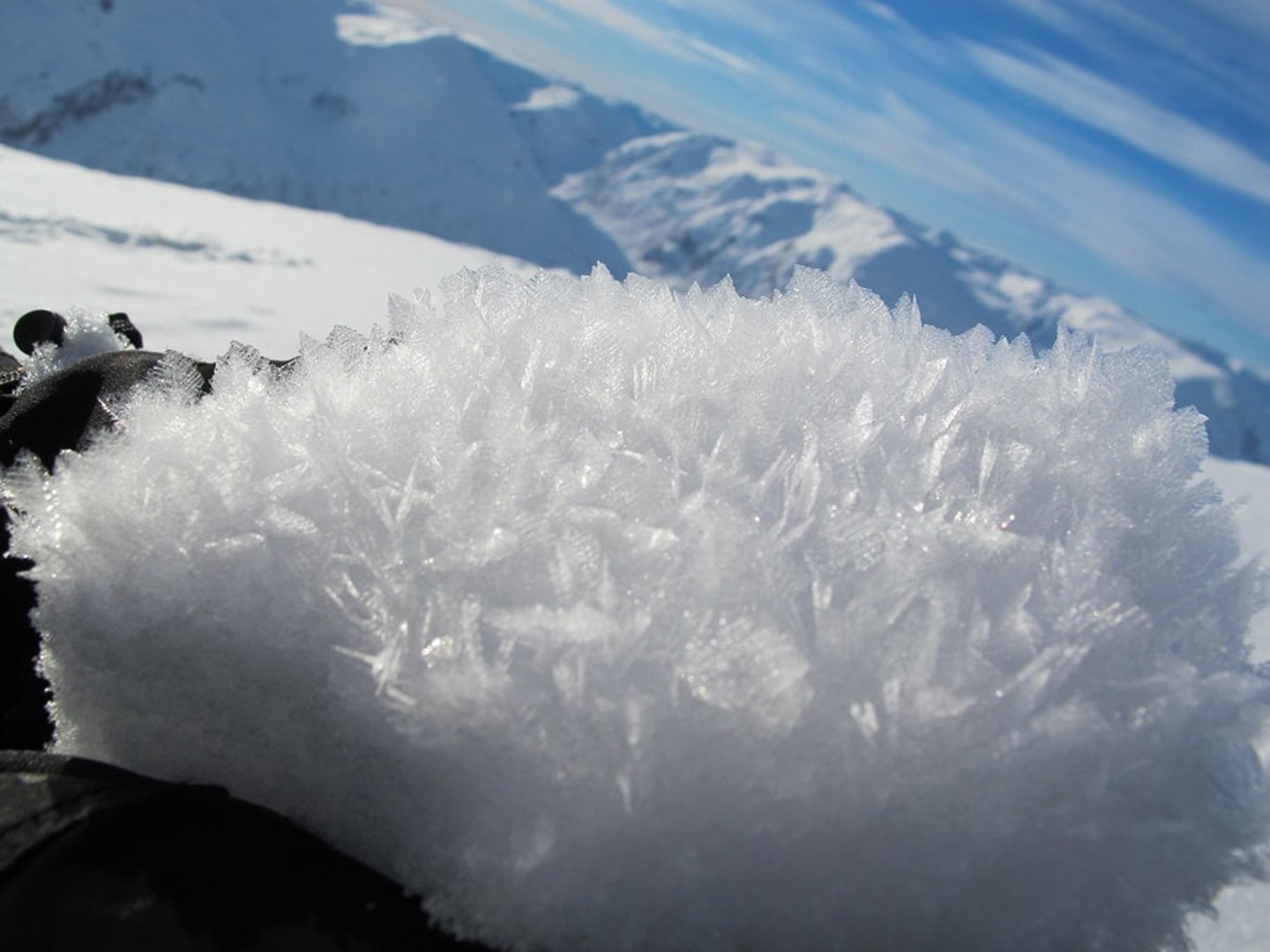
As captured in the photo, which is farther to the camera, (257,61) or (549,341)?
(257,61)

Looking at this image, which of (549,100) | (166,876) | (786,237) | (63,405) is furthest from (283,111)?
(166,876)

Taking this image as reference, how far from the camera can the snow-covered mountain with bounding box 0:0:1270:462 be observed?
2689 inches

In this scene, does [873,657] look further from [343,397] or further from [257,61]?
[257,61]

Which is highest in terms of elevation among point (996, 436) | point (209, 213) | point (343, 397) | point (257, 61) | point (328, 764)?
point (996, 436)

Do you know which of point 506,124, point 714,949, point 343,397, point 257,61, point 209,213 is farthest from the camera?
point 506,124

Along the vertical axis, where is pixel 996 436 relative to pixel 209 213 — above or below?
above

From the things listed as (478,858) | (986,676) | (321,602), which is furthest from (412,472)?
(986,676)

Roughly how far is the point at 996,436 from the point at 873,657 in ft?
0.70

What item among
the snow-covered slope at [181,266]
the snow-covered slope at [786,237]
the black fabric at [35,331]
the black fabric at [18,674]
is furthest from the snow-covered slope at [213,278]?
the snow-covered slope at [786,237]

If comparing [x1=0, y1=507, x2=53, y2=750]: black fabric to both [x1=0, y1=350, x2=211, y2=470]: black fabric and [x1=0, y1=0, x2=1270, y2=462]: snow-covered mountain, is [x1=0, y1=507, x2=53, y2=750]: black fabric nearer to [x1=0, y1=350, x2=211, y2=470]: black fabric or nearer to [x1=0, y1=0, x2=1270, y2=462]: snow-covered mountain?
[x1=0, y1=350, x2=211, y2=470]: black fabric

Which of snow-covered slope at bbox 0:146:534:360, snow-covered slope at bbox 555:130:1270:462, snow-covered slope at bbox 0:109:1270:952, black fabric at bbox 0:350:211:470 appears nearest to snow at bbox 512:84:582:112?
snow-covered slope at bbox 555:130:1270:462

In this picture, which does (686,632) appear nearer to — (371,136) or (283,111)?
(371,136)

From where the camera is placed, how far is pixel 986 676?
467 millimetres

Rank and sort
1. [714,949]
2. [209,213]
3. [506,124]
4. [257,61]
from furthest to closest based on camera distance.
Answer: [506,124]
[257,61]
[209,213]
[714,949]
